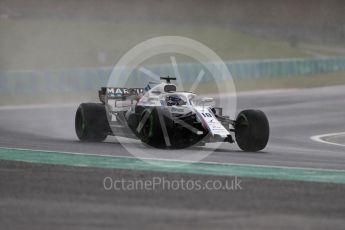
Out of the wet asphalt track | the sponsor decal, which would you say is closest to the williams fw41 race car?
the wet asphalt track

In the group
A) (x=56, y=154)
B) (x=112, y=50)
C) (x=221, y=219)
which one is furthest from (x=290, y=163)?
(x=112, y=50)

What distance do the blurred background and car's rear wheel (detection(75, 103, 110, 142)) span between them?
1363 centimetres

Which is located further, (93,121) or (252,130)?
(93,121)

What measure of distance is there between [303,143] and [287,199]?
27.3 ft

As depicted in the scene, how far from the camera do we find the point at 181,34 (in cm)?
4481

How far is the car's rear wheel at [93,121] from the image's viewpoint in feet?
55.9

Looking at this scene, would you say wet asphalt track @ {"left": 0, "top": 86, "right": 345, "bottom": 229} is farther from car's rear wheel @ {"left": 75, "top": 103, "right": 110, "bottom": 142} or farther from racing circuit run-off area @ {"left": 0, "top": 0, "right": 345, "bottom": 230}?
car's rear wheel @ {"left": 75, "top": 103, "right": 110, "bottom": 142}

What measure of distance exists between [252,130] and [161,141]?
4.74 feet

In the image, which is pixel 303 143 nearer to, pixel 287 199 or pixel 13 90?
pixel 287 199

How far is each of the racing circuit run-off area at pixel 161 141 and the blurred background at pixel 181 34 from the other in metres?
0.10
